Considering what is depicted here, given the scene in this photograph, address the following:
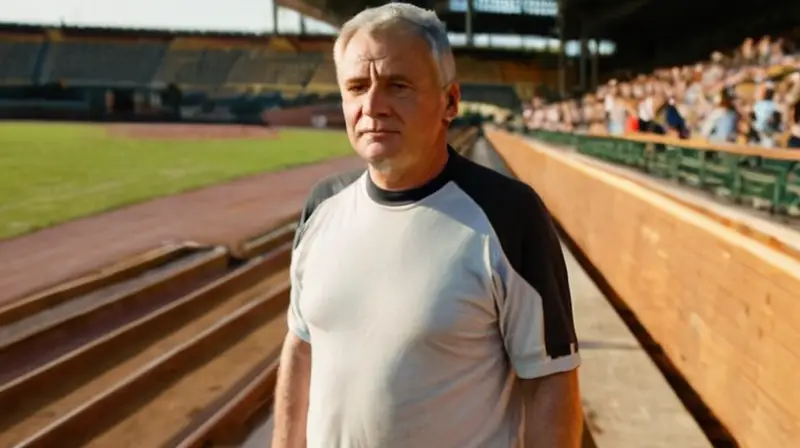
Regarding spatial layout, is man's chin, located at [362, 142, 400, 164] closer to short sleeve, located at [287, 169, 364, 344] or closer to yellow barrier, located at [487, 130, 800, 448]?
short sleeve, located at [287, 169, 364, 344]

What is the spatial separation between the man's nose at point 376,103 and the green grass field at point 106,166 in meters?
13.1

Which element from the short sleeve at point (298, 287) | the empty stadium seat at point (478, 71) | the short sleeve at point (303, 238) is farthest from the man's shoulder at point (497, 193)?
the empty stadium seat at point (478, 71)

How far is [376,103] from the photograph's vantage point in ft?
5.19

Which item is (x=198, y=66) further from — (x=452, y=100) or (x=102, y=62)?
(x=452, y=100)

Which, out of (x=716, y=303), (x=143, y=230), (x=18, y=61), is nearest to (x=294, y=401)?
(x=716, y=303)

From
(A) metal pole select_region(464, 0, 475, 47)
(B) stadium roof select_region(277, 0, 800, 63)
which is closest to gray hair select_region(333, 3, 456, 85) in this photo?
(B) stadium roof select_region(277, 0, 800, 63)

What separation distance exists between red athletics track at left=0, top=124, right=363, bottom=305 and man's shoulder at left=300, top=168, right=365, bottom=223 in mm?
8388

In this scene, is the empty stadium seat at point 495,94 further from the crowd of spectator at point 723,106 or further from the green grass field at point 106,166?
the crowd of spectator at point 723,106

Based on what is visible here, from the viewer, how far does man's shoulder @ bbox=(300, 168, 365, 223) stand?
70.7 inches

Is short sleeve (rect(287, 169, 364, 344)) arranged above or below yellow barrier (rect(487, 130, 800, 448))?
above

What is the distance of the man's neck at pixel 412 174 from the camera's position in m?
1.60

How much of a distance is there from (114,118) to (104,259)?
49.5 m

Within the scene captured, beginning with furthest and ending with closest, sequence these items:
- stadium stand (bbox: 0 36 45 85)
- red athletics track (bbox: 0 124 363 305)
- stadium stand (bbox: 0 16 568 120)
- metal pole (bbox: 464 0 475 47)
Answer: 1. stadium stand (bbox: 0 36 45 85)
2. stadium stand (bbox: 0 16 568 120)
3. metal pole (bbox: 464 0 475 47)
4. red athletics track (bbox: 0 124 363 305)

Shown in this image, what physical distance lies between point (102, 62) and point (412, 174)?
69532 mm
